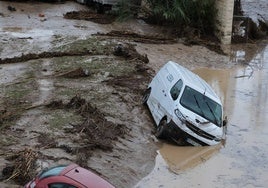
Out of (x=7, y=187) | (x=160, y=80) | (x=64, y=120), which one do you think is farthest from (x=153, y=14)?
(x=7, y=187)

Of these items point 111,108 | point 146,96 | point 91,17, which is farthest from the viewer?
point 91,17

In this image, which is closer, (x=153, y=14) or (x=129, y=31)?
(x=129, y=31)

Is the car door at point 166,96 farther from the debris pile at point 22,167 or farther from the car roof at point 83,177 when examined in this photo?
the car roof at point 83,177

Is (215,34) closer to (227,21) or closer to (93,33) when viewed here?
(227,21)

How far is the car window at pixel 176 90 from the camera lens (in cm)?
1510

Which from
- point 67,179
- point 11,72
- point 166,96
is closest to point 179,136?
point 166,96

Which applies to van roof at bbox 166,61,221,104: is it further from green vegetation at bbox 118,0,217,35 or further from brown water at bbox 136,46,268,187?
green vegetation at bbox 118,0,217,35

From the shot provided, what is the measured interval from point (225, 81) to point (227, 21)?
244 inches

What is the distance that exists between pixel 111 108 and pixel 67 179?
7.54 meters

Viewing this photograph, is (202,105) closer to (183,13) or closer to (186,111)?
(186,111)

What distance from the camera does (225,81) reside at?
71.4ft

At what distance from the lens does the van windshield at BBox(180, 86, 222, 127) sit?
583 inches

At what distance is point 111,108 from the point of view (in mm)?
16062

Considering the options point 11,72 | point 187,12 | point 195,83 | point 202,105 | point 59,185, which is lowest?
point 202,105
